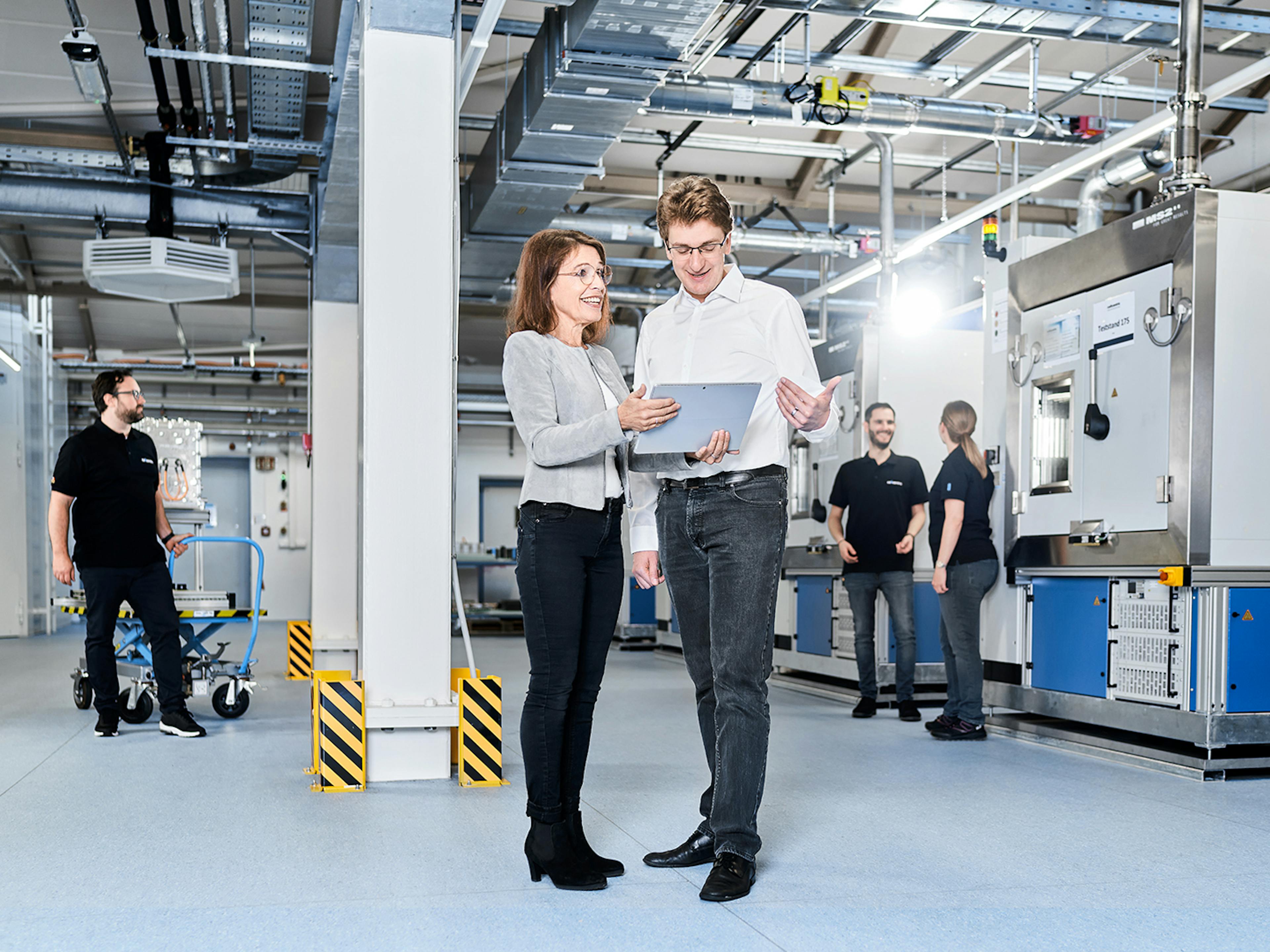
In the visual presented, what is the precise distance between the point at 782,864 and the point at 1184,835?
4.14 feet

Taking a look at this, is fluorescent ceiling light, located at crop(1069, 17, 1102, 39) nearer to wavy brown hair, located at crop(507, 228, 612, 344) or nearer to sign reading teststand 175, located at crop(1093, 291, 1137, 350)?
sign reading teststand 175, located at crop(1093, 291, 1137, 350)

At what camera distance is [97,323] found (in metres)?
14.7

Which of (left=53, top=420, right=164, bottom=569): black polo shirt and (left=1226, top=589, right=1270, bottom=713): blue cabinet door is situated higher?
(left=53, top=420, right=164, bottom=569): black polo shirt

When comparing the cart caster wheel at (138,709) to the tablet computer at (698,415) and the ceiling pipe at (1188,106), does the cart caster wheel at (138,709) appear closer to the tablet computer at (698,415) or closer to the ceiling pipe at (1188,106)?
the tablet computer at (698,415)

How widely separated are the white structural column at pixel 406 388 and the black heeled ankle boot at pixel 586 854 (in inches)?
60.8

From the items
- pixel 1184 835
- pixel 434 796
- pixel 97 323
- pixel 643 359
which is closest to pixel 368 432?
pixel 434 796

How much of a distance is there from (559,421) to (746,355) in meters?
0.48

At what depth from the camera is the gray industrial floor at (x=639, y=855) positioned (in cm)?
239

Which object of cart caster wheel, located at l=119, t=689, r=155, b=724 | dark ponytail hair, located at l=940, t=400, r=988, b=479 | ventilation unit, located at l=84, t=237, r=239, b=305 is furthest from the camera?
ventilation unit, located at l=84, t=237, r=239, b=305

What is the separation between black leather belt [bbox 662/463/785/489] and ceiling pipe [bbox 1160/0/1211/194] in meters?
2.88

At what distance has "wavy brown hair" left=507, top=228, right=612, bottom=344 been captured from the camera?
9.02ft

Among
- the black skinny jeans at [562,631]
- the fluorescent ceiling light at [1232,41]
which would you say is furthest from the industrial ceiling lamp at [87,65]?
the fluorescent ceiling light at [1232,41]

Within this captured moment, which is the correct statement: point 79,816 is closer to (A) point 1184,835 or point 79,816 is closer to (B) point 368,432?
(B) point 368,432

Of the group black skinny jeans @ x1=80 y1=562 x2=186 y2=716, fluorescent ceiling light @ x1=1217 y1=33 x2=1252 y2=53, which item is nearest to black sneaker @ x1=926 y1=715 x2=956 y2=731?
black skinny jeans @ x1=80 y1=562 x2=186 y2=716
